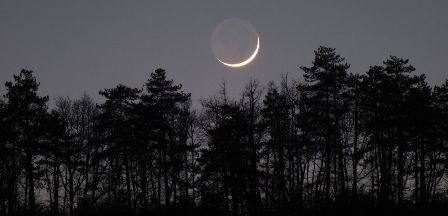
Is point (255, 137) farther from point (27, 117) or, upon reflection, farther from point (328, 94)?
point (27, 117)

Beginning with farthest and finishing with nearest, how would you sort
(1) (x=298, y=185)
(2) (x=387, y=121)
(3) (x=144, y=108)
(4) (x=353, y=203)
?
(1) (x=298, y=185) < (3) (x=144, y=108) < (2) (x=387, y=121) < (4) (x=353, y=203)

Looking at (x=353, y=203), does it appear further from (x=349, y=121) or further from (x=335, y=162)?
(x=349, y=121)

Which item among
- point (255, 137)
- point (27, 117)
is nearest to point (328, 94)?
point (255, 137)

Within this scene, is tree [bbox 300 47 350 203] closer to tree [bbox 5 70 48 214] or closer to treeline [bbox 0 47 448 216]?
treeline [bbox 0 47 448 216]

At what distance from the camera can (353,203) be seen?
1176 inches

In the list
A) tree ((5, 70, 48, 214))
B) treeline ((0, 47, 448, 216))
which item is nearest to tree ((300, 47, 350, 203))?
treeline ((0, 47, 448, 216))

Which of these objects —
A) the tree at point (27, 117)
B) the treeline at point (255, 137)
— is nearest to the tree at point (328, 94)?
the treeline at point (255, 137)

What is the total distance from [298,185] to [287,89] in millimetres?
8410

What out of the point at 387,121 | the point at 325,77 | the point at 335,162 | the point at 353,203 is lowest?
the point at 353,203

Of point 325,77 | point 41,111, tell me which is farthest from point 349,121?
point 41,111

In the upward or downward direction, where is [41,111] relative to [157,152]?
upward

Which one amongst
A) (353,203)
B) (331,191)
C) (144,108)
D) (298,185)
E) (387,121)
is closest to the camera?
(353,203)

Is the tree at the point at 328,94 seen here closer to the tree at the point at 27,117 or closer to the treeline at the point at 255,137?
the treeline at the point at 255,137

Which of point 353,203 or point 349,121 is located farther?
point 349,121
